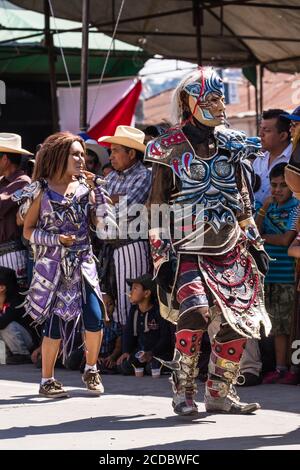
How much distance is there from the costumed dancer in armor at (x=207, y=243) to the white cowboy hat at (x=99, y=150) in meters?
3.62

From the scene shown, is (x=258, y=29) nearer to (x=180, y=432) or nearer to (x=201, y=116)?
(x=201, y=116)

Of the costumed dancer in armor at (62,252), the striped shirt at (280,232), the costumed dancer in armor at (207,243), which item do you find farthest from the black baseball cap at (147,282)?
the costumed dancer in armor at (207,243)

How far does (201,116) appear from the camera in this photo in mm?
6621

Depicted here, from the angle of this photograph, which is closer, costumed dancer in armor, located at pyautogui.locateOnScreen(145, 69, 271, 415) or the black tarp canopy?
costumed dancer in armor, located at pyautogui.locateOnScreen(145, 69, 271, 415)

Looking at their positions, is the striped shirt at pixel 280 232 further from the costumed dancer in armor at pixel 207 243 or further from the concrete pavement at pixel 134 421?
the costumed dancer in armor at pixel 207 243

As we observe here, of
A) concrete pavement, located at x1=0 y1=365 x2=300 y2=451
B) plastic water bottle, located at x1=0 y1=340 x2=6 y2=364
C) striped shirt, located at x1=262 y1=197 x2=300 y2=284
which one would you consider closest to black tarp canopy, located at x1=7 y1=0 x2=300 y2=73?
plastic water bottle, located at x1=0 y1=340 x2=6 y2=364

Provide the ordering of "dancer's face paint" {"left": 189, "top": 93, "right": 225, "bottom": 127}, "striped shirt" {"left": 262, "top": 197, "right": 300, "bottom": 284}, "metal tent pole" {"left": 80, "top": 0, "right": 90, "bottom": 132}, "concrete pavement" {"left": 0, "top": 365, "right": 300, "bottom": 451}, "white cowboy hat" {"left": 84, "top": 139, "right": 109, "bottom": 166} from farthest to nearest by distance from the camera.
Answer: "white cowboy hat" {"left": 84, "top": 139, "right": 109, "bottom": 166} < "metal tent pole" {"left": 80, "top": 0, "right": 90, "bottom": 132} < "striped shirt" {"left": 262, "top": 197, "right": 300, "bottom": 284} < "dancer's face paint" {"left": 189, "top": 93, "right": 225, "bottom": 127} < "concrete pavement" {"left": 0, "top": 365, "right": 300, "bottom": 451}

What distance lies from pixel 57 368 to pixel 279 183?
8.42 feet

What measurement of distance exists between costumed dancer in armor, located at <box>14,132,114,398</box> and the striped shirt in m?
1.33

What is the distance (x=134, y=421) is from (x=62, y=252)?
145 cm

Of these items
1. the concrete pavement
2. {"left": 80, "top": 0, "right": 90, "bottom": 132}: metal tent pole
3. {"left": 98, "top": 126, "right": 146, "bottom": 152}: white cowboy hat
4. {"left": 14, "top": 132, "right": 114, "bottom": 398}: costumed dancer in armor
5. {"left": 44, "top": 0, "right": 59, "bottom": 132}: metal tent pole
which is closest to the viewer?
the concrete pavement

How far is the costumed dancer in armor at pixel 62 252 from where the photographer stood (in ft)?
24.8

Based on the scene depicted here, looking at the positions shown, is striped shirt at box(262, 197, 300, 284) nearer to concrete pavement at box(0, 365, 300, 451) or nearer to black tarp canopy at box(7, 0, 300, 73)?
concrete pavement at box(0, 365, 300, 451)

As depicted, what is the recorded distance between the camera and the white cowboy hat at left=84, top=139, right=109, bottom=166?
34.0ft
